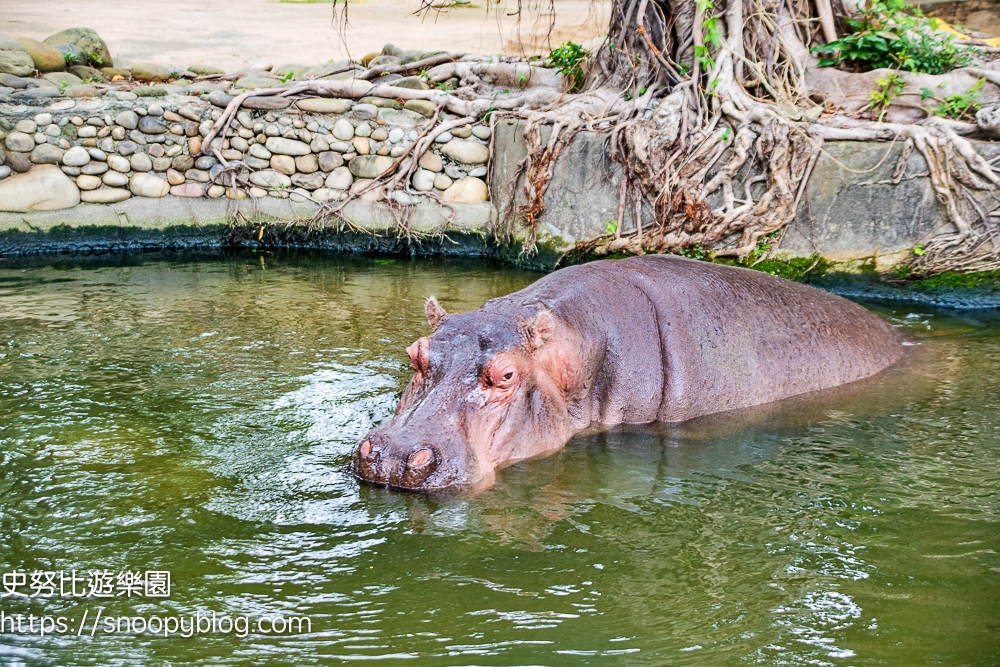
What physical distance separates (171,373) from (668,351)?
3010 millimetres

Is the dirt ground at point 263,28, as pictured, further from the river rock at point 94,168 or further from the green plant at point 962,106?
the green plant at point 962,106

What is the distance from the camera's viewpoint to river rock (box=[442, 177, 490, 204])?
1030 cm

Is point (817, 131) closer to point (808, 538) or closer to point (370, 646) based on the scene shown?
point (808, 538)

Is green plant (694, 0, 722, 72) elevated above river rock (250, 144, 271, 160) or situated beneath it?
elevated above

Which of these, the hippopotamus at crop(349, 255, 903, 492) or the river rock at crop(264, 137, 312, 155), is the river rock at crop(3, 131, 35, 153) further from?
the hippopotamus at crop(349, 255, 903, 492)

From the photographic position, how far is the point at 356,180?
10555 mm

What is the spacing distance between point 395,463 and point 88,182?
24.4ft

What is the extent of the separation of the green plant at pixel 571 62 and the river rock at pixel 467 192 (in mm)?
1443

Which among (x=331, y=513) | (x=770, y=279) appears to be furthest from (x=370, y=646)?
(x=770, y=279)

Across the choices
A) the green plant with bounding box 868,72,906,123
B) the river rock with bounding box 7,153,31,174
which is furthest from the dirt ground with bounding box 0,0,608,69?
the green plant with bounding box 868,72,906,123

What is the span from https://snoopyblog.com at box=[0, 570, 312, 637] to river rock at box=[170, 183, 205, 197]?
7.40 meters

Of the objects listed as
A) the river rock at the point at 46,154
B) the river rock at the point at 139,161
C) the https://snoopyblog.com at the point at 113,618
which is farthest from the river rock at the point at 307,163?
the https://snoopyblog.com at the point at 113,618

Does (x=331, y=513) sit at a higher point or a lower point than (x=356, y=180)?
lower

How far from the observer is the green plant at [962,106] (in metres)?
8.47
